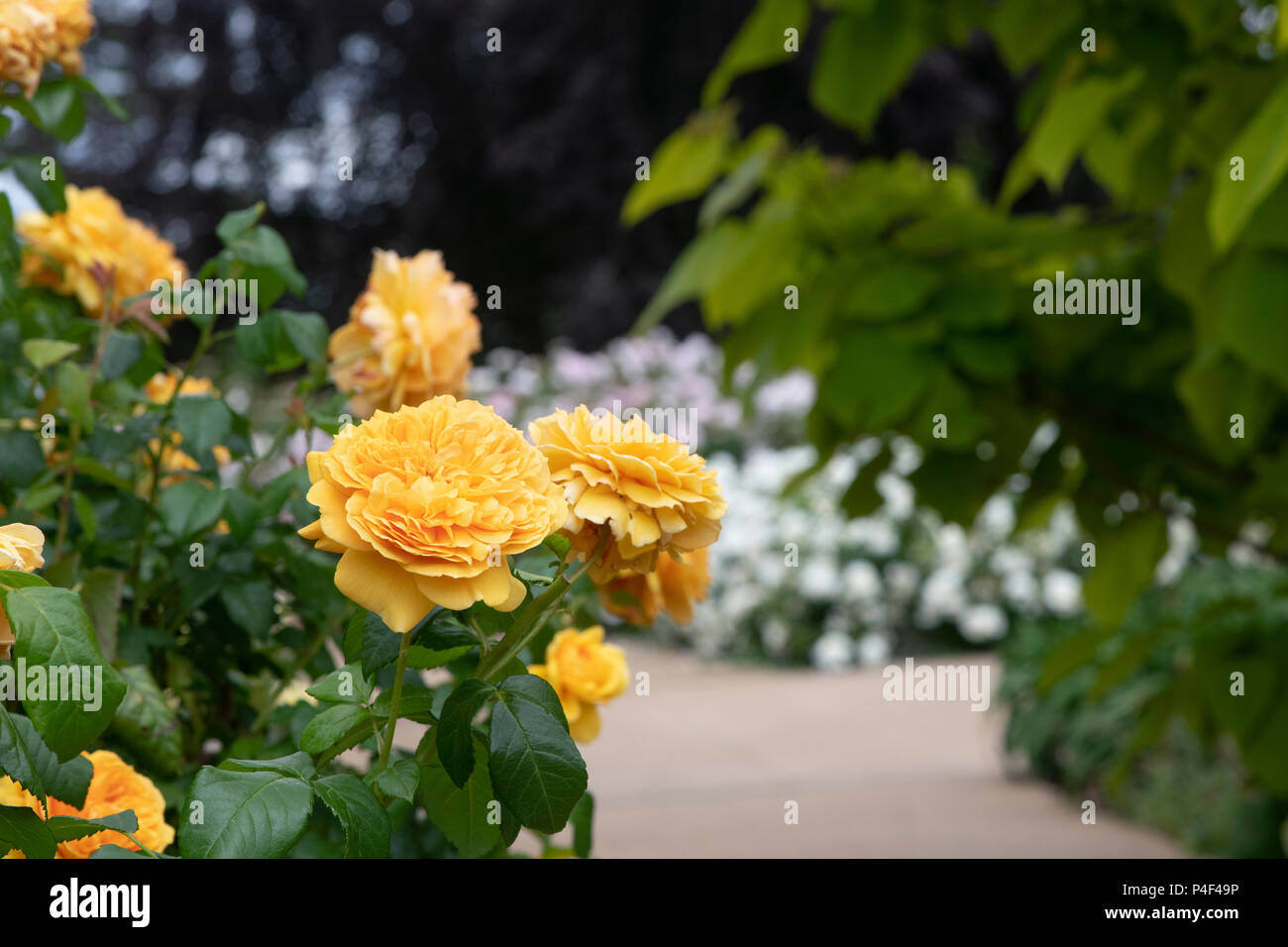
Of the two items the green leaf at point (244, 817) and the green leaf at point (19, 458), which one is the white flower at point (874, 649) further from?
the green leaf at point (244, 817)

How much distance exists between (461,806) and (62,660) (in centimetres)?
30

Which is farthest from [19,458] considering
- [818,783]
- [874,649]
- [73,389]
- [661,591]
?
[874,649]

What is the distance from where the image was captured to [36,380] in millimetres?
1033

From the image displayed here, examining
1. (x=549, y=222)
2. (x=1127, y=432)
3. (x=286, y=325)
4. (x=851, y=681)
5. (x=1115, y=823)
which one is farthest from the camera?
(x=549, y=222)

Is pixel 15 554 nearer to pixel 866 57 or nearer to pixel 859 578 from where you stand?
pixel 866 57

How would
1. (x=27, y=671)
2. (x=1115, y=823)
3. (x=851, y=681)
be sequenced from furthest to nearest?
(x=851, y=681), (x=1115, y=823), (x=27, y=671)

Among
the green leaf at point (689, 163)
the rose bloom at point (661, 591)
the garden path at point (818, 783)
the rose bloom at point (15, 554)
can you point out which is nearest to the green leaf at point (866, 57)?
the green leaf at point (689, 163)

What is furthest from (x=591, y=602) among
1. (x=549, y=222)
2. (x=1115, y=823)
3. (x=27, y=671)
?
(x=549, y=222)

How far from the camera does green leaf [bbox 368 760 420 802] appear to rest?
657 mm

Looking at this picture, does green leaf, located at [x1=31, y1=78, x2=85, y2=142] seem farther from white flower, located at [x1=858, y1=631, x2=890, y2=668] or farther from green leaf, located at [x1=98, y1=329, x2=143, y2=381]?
white flower, located at [x1=858, y1=631, x2=890, y2=668]

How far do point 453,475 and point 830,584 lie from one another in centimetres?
522
